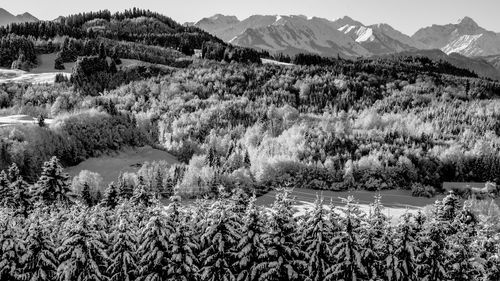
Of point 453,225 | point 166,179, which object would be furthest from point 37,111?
point 453,225

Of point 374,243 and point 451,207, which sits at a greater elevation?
point 374,243

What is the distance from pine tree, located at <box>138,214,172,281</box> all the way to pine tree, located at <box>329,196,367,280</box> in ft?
50.1

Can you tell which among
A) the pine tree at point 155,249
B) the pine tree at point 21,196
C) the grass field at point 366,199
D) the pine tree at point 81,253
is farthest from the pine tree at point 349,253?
the grass field at point 366,199

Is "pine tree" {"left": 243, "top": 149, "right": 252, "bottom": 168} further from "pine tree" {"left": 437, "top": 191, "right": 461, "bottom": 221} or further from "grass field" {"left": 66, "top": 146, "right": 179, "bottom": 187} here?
"pine tree" {"left": 437, "top": 191, "right": 461, "bottom": 221}

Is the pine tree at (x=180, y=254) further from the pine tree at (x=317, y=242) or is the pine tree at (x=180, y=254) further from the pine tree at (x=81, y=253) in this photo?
the pine tree at (x=317, y=242)

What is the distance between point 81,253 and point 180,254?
8.95 meters

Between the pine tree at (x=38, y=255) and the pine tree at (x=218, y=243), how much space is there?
46.6ft

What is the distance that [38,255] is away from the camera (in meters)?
48.1

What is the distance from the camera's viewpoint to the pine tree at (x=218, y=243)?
47562 millimetres

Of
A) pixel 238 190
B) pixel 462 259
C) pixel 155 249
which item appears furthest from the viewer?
pixel 238 190

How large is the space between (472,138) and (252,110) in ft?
243

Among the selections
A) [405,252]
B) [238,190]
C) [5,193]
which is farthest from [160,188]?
[405,252]

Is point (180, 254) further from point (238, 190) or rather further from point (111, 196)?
point (111, 196)

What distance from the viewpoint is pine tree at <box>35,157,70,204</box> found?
2697 inches
